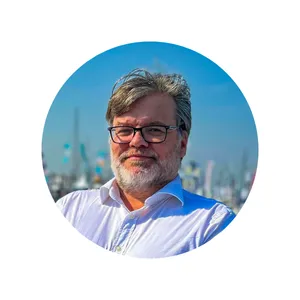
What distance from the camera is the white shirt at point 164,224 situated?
3.86 meters

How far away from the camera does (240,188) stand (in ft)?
13.1

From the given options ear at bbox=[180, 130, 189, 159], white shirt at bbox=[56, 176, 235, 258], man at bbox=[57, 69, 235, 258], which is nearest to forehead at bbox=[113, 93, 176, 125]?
man at bbox=[57, 69, 235, 258]

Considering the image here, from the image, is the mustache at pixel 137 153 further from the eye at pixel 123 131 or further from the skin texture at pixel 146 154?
the eye at pixel 123 131

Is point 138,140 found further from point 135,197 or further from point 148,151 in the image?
point 135,197

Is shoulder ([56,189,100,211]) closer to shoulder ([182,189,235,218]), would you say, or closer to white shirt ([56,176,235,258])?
white shirt ([56,176,235,258])

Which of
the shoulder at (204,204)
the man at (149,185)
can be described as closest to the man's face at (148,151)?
the man at (149,185)

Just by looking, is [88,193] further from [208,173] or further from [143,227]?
[208,173]

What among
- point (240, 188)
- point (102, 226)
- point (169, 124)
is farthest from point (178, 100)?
point (102, 226)

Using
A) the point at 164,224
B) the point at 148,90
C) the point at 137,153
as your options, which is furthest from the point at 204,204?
the point at 148,90

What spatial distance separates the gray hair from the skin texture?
0.03m

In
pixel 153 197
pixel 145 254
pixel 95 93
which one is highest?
pixel 95 93

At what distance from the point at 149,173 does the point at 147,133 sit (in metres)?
0.28

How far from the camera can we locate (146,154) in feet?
12.5

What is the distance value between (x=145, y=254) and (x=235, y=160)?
2.91 feet
